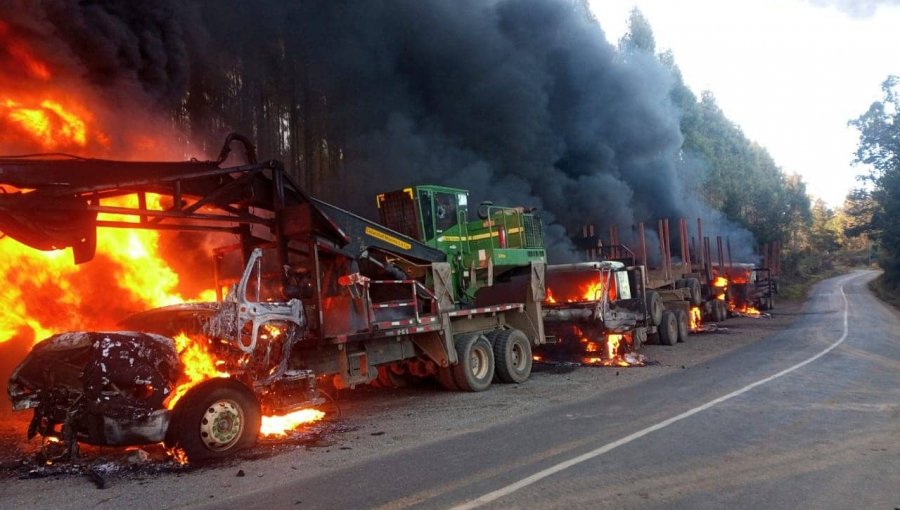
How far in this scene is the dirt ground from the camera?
5066 mm

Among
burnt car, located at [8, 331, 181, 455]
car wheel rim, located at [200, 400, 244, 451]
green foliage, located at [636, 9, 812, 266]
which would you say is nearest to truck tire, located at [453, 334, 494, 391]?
car wheel rim, located at [200, 400, 244, 451]

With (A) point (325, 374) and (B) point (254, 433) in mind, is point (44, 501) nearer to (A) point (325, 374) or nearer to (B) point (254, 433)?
(B) point (254, 433)

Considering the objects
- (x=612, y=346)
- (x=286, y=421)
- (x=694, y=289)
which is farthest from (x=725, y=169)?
(x=286, y=421)

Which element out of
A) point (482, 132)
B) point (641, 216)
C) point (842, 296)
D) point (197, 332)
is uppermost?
point (482, 132)

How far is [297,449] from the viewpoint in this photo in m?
6.35

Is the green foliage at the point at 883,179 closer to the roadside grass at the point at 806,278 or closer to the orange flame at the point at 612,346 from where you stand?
the roadside grass at the point at 806,278

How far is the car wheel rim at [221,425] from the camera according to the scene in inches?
234

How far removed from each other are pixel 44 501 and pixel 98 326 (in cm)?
528

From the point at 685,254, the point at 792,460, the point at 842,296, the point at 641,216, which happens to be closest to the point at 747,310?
the point at 641,216

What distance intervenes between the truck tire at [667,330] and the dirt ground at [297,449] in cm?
608

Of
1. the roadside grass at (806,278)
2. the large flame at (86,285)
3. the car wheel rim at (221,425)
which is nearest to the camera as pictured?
the car wheel rim at (221,425)

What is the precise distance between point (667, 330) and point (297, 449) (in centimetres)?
1332

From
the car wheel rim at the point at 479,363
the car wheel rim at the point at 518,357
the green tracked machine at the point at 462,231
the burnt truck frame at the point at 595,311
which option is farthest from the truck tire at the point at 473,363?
the burnt truck frame at the point at 595,311

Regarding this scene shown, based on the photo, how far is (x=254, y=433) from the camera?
249 inches
